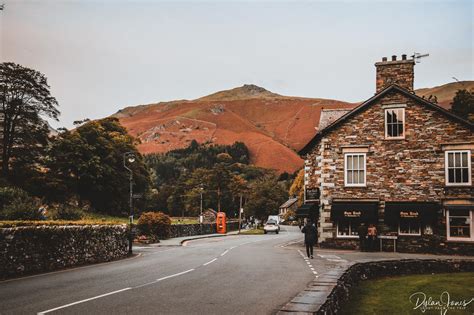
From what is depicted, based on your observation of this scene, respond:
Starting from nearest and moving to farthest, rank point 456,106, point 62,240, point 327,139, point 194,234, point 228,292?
point 228,292
point 62,240
point 327,139
point 194,234
point 456,106

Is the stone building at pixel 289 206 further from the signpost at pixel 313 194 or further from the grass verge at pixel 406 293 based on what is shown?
the grass verge at pixel 406 293

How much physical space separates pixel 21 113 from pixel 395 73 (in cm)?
4243

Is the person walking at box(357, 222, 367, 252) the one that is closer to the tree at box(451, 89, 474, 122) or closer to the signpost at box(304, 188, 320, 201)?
the signpost at box(304, 188, 320, 201)

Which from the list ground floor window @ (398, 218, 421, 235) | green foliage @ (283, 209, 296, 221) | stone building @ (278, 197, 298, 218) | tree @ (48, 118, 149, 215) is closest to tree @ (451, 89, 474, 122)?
ground floor window @ (398, 218, 421, 235)

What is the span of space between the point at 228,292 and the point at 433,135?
2241cm

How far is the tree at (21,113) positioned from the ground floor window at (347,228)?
3899 cm

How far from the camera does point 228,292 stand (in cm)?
1147

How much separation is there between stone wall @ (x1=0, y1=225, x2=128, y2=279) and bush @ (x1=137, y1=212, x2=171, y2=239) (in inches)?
734

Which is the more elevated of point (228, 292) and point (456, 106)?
point (456, 106)

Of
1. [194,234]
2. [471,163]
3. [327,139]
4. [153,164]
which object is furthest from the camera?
[153,164]

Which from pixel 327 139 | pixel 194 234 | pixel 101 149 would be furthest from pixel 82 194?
pixel 327 139

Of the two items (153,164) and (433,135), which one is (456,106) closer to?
(433,135)

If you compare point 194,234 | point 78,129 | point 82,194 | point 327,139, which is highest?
point 78,129

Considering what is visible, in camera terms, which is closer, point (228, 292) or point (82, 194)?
point (228, 292)
